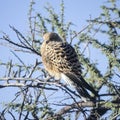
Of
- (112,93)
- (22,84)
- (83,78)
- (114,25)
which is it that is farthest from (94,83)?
(22,84)

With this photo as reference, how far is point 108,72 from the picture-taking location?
15.8ft

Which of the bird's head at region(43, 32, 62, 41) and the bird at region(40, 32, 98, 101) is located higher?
the bird's head at region(43, 32, 62, 41)

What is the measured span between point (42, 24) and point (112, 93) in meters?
1.62

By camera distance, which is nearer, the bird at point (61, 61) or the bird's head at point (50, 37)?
the bird at point (61, 61)

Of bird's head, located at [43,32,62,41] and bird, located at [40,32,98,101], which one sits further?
bird's head, located at [43,32,62,41]

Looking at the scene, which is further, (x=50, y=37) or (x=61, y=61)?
(x=50, y=37)

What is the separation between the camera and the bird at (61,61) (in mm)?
5289

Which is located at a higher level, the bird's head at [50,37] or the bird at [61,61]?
the bird's head at [50,37]

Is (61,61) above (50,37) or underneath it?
underneath

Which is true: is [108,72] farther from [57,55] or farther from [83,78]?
[57,55]

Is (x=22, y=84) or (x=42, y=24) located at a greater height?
(x=42, y=24)

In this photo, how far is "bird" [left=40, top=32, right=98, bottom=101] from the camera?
208 inches

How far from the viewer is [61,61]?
18.9ft

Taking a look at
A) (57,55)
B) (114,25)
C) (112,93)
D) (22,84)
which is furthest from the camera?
(57,55)
